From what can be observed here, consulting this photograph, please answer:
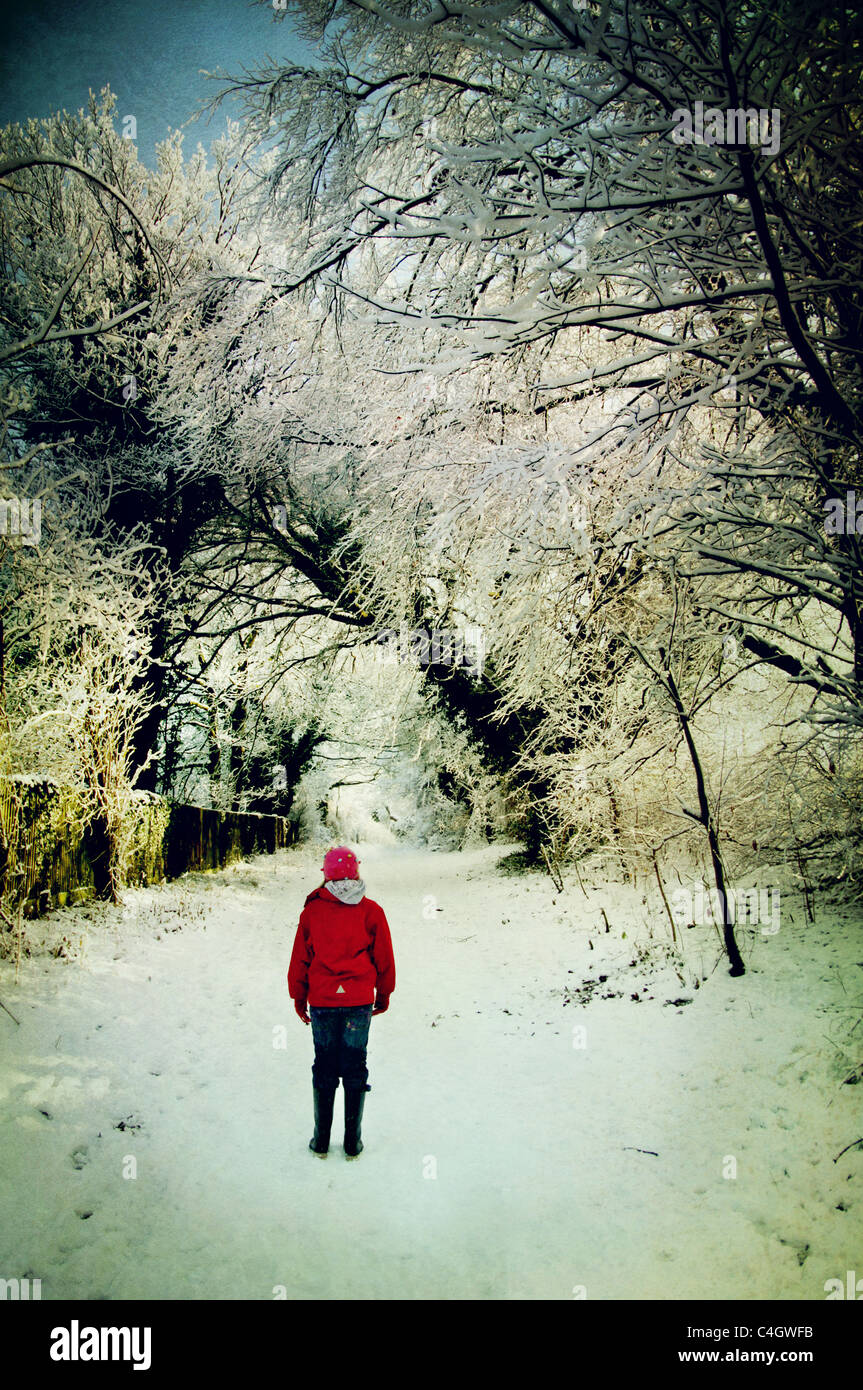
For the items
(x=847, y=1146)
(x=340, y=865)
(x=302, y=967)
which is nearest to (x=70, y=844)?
(x=302, y=967)

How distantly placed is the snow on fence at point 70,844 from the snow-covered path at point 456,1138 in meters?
1.00

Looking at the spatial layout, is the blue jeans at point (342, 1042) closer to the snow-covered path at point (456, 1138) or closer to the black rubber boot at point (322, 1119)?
the black rubber boot at point (322, 1119)

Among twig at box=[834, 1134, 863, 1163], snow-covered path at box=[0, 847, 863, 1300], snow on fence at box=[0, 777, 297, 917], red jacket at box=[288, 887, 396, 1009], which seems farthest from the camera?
snow on fence at box=[0, 777, 297, 917]

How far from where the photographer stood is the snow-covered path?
112 inches

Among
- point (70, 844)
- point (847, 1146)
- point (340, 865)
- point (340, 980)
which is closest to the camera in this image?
point (847, 1146)

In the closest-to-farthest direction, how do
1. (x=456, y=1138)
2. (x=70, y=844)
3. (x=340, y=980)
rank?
(x=340, y=980), (x=456, y=1138), (x=70, y=844)

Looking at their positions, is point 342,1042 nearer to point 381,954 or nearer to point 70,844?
point 381,954

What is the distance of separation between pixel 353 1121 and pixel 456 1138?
2.37ft

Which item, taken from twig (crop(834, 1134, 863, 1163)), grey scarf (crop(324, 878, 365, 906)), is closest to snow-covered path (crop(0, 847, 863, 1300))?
twig (crop(834, 1134, 863, 1163))

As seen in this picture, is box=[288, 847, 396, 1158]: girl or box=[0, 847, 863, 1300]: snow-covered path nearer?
box=[0, 847, 863, 1300]: snow-covered path

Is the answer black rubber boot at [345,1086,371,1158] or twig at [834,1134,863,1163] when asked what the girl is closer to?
black rubber boot at [345,1086,371,1158]

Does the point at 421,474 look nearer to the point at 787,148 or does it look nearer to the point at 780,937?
the point at 787,148

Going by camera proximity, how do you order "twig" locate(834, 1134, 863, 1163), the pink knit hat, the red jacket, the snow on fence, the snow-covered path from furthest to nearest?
the snow on fence, the pink knit hat, the red jacket, "twig" locate(834, 1134, 863, 1163), the snow-covered path

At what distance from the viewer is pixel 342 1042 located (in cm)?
338
